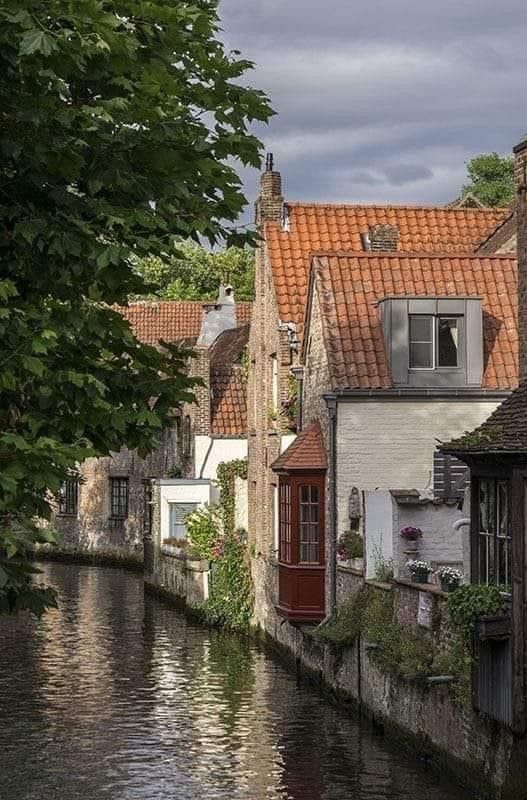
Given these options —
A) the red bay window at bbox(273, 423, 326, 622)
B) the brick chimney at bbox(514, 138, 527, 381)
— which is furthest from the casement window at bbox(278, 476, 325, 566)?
the brick chimney at bbox(514, 138, 527, 381)

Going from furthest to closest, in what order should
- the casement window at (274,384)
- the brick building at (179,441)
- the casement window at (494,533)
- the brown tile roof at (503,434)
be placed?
the brick building at (179,441) → the casement window at (274,384) → the casement window at (494,533) → the brown tile roof at (503,434)

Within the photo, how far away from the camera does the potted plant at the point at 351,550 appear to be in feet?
93.6

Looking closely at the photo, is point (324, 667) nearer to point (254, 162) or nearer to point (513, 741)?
point (513, 741)

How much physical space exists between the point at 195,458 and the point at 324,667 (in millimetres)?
21901

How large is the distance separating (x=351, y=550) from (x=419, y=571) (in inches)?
208

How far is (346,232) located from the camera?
38.2 meters

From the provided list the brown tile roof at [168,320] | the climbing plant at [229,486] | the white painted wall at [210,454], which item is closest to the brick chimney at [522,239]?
the climbing plant at [229,486]

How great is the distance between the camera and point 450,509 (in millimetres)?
26172

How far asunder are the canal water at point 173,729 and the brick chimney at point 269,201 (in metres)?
10.4

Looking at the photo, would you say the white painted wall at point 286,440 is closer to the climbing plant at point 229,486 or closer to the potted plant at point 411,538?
the climbing plant at point 229,486

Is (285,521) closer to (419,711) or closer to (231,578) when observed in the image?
(231,578)

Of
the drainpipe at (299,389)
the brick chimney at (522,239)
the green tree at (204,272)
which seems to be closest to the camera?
the brick chimney at (522,239)

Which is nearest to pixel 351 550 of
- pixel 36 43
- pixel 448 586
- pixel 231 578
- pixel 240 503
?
pixel 448 586

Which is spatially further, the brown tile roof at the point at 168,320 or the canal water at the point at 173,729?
the brown tile roof at the point at 168,320
